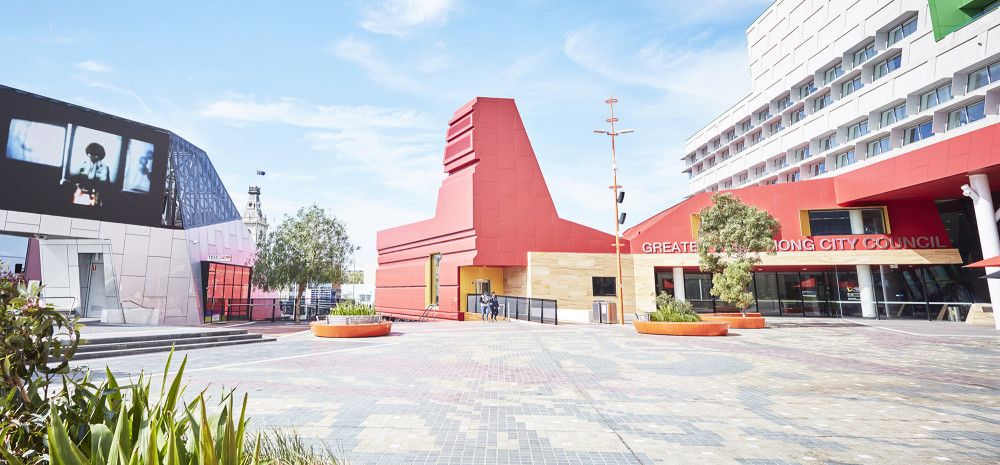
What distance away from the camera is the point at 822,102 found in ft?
143

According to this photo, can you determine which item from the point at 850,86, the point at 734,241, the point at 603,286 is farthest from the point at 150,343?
the point at 850,86

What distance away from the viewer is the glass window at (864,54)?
121 ft

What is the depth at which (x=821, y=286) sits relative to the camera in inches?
1185

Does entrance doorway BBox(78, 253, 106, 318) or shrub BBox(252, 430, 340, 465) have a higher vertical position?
entrance doorway BBox(78, 253, 106, 318)

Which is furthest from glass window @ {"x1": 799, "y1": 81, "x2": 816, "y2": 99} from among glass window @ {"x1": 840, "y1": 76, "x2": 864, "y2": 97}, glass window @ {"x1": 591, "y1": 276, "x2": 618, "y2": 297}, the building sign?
glass window @ {"x1": 591, "y1": 276, "x2": 618, "y2": 297}

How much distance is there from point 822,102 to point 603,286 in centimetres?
3247

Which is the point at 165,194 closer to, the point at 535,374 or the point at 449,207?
the point at 449,207

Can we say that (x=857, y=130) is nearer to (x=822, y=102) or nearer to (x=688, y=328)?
(x=822, y=102)

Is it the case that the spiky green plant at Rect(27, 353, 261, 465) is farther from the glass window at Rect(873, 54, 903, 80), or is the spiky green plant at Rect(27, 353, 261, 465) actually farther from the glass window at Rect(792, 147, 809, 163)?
the glass window at Rect(792, 147, 809, 163)

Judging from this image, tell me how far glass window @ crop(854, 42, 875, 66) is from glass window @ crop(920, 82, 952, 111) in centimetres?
752

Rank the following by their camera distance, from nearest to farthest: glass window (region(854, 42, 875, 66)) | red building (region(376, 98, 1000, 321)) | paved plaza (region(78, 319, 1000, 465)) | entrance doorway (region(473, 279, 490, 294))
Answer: paved plaza (region(78, 319, 1000, 465)) → red building (region(376, 98, 1000, 321)) → entrance doorway (region(473, 279, 490, 294)) → glass window (region(854, 42, 875, 66))

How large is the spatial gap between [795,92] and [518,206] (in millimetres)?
36380

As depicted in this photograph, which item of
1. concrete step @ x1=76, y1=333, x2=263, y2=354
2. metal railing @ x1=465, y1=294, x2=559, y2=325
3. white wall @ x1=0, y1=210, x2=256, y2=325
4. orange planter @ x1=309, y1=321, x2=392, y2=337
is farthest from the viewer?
metal railing @ x1=465, y1=294, x2=559, y2=325

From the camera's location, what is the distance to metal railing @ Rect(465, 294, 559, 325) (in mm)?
24953
